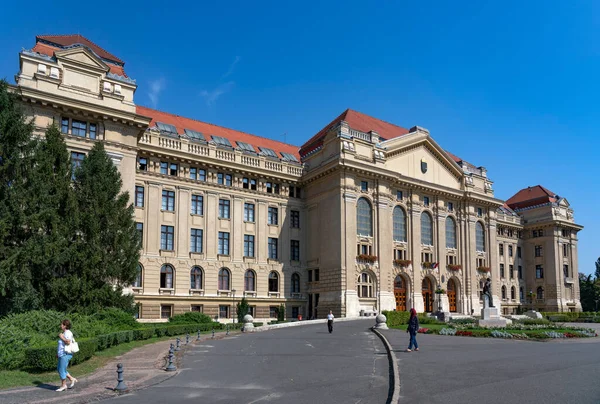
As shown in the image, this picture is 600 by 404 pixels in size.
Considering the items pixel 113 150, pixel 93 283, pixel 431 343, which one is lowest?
pixel 431 343

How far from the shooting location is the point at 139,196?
4831cm

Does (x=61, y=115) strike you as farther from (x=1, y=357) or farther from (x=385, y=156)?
(x=385, y=156)

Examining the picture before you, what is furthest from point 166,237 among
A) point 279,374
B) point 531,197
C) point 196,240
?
point 531,197

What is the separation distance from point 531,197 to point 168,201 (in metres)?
64.8

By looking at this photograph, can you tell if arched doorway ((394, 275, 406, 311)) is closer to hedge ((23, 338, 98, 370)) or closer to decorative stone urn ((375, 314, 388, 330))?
decorative stone urn ((375, 314, 388, 330))

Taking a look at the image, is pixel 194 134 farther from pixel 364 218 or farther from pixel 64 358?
pixel 64 358

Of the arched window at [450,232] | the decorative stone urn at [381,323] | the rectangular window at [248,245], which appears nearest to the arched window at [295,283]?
the rectangular window at [248,245]

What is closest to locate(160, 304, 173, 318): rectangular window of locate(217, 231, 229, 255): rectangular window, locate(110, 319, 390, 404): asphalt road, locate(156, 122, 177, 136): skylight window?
locate(217, 231, 229, 255): rectangular window

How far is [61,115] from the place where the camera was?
136 ft

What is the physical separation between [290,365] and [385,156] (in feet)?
136

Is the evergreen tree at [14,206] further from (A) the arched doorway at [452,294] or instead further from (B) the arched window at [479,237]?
(B) the arched window at [479,237]

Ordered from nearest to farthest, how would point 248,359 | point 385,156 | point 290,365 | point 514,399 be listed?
point 514,399 → point 290,365 → point 248,359 → point 385,156

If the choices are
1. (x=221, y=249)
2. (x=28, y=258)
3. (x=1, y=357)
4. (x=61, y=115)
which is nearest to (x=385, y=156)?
(x=221, y=249)

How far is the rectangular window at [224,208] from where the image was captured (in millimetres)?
53469
